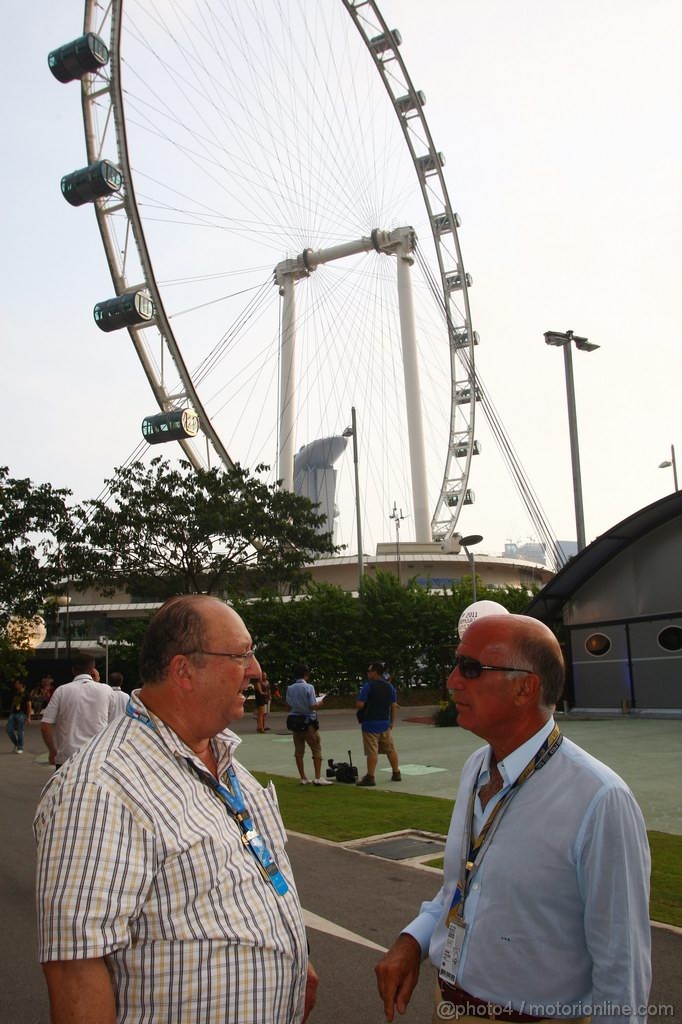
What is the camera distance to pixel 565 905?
96.1 inches

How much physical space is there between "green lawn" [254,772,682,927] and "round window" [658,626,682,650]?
40.9 ft

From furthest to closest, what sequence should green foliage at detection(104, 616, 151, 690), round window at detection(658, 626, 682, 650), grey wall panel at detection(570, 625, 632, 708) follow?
1. green foliage at detection(104, 616, 151, 690)
2. grey wall panel at detection(570, 625, 632, 708)
3. round window at detection(658, 626, 682, 650)

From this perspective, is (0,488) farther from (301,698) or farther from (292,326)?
(301,698)

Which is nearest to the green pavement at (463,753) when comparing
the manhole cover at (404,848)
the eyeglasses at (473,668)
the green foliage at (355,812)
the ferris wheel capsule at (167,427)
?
the green foliage at (355,812)

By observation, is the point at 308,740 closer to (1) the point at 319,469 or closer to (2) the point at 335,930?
(2) the point at 335,930

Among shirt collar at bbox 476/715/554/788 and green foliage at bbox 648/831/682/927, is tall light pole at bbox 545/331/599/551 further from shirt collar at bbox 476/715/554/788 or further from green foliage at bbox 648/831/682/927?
shirt collar at bbox 476/715/554/788

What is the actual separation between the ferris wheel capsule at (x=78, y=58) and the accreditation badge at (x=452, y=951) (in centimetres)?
3604

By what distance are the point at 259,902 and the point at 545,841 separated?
805mm

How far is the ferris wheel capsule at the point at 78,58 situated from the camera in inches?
1272

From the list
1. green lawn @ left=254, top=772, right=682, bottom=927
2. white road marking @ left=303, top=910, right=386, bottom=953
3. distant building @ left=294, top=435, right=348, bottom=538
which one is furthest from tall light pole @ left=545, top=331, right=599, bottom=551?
distant building @ left=294, top=435, right=348, bottom=538

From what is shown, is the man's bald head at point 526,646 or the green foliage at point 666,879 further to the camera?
the green foliage at point 666,879

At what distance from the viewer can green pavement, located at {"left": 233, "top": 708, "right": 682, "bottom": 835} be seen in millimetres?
11297

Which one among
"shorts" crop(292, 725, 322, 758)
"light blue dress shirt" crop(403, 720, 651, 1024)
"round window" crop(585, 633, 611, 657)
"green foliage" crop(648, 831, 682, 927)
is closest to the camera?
"light blue dress shirt" crop(403, 720, 651, 1024)

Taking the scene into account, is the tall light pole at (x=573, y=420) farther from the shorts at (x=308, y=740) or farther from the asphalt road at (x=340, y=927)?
the asphalt road at (x=340, y=927)
